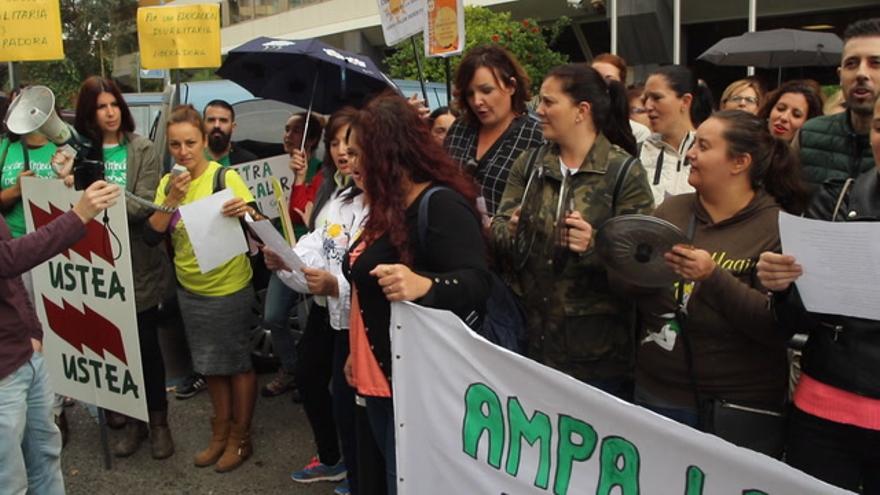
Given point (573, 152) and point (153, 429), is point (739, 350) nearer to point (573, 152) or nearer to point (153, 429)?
point (573, 152)

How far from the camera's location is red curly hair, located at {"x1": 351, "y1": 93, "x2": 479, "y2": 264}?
2604 millimetres

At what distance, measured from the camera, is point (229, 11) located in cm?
3388

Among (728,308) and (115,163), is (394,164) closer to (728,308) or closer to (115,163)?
(728,308)

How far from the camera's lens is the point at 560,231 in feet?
8.95

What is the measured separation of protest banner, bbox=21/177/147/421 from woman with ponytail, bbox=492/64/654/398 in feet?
6.43

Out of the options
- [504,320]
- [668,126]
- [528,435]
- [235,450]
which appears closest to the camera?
[528,435]

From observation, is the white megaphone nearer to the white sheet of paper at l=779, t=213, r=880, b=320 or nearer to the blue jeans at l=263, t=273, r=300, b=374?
the blue jeans at l=263, t=273, r=300, b=374

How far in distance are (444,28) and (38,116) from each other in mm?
2427

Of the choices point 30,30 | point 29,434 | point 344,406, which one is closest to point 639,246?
point 344,406

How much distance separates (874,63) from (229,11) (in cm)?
3423

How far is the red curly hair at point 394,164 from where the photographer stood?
2.60 m

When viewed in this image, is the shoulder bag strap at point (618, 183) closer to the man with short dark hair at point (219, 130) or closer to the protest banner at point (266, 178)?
the protest banner at point (266, 178)

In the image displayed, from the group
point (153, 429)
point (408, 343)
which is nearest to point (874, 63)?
point (408, 343)

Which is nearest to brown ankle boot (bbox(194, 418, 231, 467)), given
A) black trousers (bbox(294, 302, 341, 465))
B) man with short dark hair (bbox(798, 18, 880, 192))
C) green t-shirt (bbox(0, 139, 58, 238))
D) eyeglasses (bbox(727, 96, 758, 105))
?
black trousers (bbox(294, 302, 341, 465))
